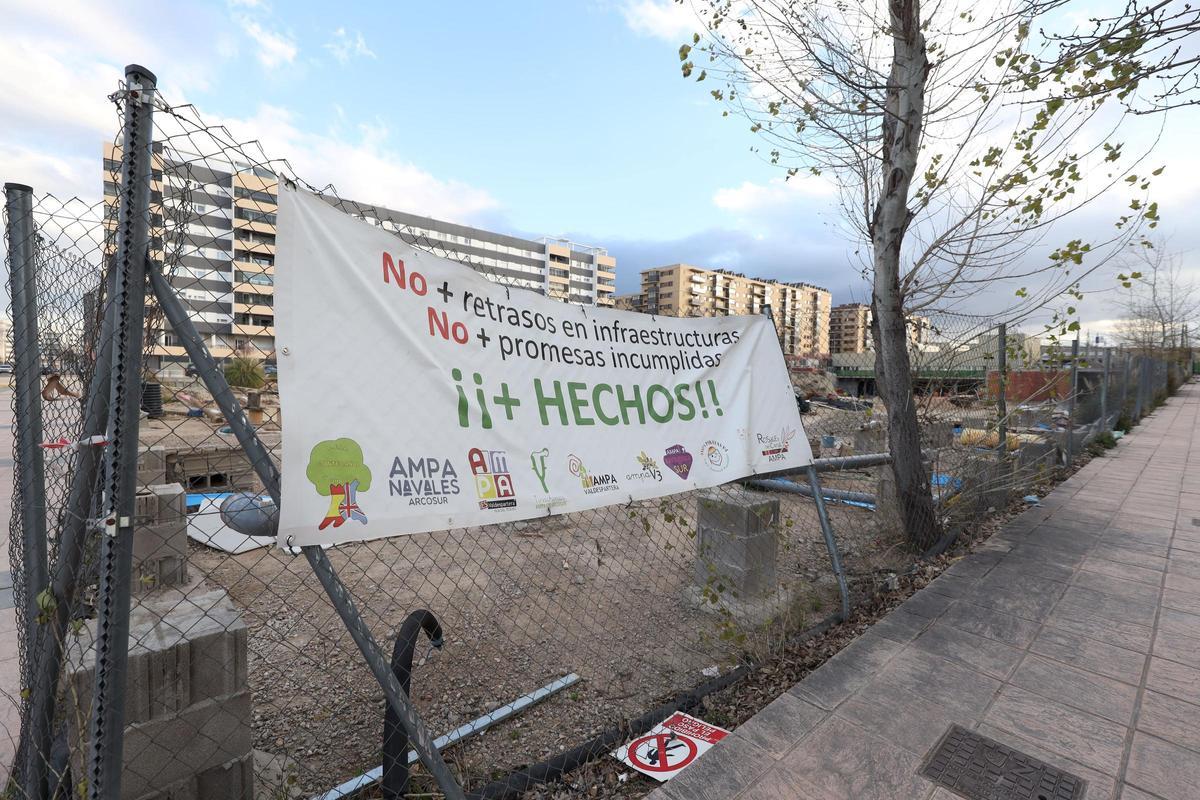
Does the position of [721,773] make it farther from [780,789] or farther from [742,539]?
[742,539]

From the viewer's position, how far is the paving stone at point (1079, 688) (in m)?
2.87

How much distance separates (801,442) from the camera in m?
4.05

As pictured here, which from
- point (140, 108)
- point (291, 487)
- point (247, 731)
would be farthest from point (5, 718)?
point (140, 108)

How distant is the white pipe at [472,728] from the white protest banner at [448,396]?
0.97 meters

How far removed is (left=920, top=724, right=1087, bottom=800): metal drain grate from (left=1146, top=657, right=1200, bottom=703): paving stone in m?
1.20

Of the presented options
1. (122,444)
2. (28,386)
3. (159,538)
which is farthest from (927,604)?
(159,538)

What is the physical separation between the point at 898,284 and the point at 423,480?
15.3ft

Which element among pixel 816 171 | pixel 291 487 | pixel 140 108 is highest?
pixel 816 171

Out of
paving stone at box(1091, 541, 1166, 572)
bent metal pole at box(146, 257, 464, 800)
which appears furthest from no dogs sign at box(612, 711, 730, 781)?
paving stone at box(1091, 541, 1166, 572)

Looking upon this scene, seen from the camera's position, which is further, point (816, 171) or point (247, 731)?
Result: point (816, 171)

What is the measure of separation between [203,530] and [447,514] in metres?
5.49

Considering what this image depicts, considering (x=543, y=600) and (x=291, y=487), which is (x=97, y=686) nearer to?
(x=291, y=487)

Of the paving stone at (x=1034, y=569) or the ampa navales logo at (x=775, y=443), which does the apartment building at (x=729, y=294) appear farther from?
the ampa navales logo at (x=775, y=443)

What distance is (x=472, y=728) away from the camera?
2904mm
